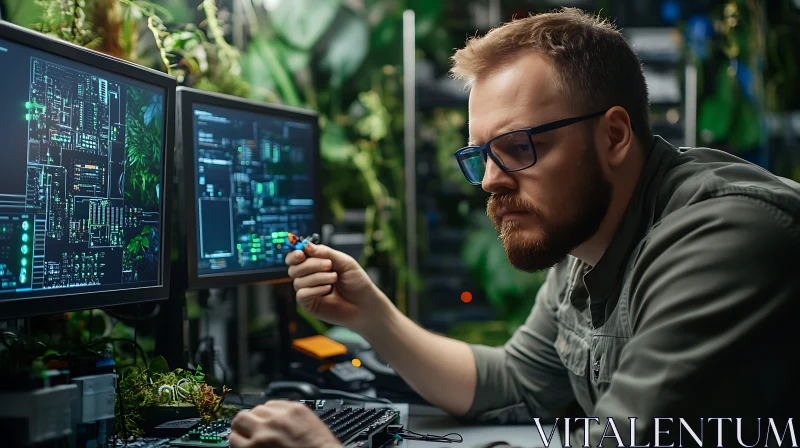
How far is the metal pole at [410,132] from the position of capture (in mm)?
2652

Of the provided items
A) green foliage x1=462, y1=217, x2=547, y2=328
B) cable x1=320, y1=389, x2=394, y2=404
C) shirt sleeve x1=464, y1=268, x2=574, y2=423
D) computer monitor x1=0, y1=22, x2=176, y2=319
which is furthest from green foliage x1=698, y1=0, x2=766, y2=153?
computer monitor x1=0, y1=22, x2=176, y2=319

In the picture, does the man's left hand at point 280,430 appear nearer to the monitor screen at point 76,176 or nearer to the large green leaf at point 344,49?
the monitor screen at point 76,176

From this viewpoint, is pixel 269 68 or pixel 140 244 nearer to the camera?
pixel 140 244

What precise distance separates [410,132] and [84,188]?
167 cm

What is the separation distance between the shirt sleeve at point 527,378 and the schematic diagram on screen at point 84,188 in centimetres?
76

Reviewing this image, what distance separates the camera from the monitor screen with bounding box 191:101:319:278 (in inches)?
58.6

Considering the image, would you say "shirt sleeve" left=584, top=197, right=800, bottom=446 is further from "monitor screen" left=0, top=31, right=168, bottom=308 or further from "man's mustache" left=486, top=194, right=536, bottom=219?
"monitor screen" left=0, top=31, right=168, bottom=308

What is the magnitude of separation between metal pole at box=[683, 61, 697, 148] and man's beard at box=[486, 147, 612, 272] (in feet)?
5.67

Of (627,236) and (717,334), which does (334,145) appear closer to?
(627,236)

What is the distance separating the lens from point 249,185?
5.24 ft

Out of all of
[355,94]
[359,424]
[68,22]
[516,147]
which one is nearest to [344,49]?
[355,94]

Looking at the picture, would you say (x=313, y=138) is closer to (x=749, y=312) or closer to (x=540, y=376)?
(x=540, y=376)

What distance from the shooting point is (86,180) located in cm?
113

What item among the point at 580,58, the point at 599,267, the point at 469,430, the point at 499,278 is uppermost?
the point at 580,58
